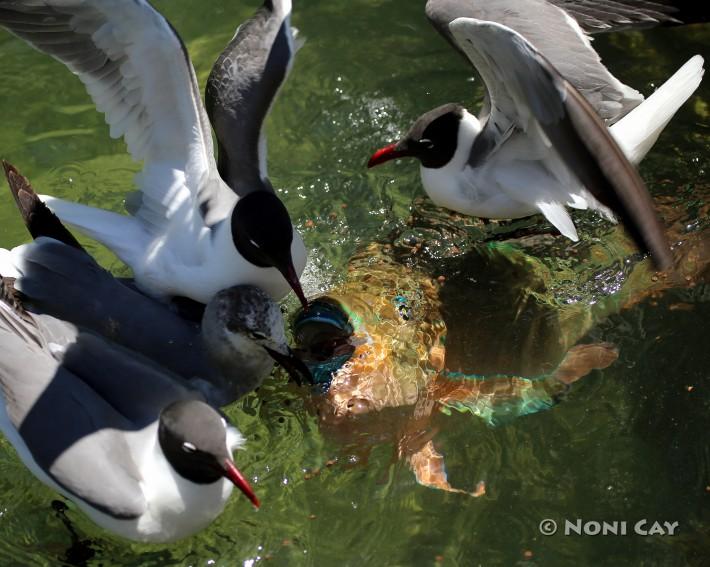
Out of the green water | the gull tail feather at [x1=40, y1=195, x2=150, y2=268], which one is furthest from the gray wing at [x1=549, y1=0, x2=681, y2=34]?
the gull tail feather at [x1=40, y1=195, x2=150, y2=268]

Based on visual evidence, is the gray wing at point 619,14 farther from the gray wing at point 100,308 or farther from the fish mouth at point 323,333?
the gray wing at point 100,308

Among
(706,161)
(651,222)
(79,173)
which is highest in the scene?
(651,222)

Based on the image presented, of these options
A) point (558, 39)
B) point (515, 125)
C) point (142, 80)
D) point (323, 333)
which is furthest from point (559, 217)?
point (142, 80)

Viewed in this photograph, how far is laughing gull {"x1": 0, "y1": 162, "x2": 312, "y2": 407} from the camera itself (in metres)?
3.64

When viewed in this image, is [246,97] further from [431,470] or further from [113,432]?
[431,470]

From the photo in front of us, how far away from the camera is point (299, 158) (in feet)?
17.0

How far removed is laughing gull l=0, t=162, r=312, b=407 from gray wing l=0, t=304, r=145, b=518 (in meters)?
0.41

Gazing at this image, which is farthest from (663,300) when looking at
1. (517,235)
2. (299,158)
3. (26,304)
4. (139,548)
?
(26,304)

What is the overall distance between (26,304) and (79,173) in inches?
59.6

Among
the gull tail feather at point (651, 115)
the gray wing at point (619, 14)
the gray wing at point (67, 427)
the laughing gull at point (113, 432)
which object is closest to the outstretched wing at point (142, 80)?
the laughing gull at point (113, 432)

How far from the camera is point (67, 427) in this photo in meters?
3.23

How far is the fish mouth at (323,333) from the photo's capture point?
398 cm

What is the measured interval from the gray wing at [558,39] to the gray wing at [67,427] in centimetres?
229

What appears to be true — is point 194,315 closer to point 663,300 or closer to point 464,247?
point 464,247
